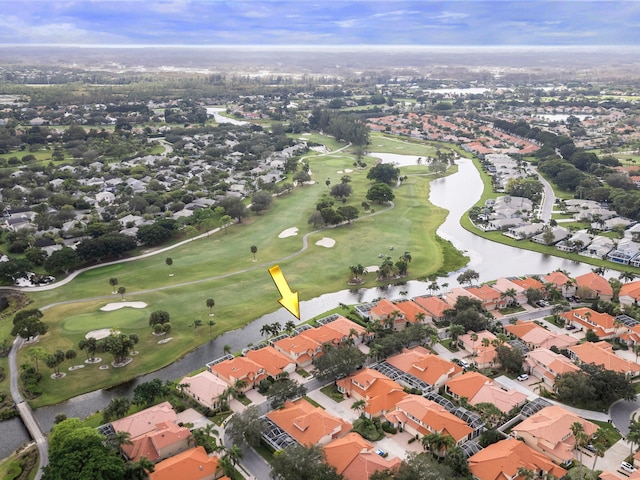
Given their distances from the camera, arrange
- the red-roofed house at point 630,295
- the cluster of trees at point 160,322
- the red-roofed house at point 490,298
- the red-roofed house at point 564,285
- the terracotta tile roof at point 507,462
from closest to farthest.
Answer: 1. the terracotta tile roof at point 507,462
2. the cluster of trees at point 160,322
3. the red-roofed house at point 490,298
4. the red-roofed house at point 630,295
5. the red-roofed house at point 564,285

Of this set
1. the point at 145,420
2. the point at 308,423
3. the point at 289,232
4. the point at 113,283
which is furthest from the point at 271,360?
the point at 289,232

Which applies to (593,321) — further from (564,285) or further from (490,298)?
(490,298)

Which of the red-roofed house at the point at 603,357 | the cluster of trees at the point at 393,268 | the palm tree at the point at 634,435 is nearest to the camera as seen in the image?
the palm tree at the point at 634,435

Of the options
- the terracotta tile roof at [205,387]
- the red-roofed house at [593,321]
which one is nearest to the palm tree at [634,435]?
the red-roofed house at [593,321]

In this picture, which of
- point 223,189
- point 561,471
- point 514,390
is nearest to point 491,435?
point 561,471

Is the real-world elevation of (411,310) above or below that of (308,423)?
above

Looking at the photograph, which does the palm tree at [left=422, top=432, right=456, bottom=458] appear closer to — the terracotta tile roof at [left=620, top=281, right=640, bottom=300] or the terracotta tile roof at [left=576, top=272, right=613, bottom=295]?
the terracotta tile roof at [left=576, top=272, right=613, bottom=295]

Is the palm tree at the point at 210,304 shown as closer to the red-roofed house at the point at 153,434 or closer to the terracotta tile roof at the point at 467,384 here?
the red-roofed house at the point at 153,434
